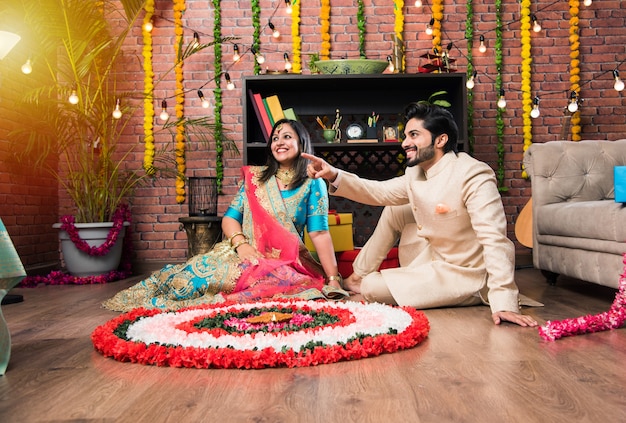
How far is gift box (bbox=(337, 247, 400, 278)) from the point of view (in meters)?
3.64

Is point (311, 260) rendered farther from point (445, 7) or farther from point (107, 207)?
point (445, 7)

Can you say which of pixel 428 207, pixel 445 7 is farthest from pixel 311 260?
pixel 445 7

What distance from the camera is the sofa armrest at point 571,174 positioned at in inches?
142

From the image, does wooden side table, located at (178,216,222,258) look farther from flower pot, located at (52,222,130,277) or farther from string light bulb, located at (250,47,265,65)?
string light bulb, located at (250,47,265,65)

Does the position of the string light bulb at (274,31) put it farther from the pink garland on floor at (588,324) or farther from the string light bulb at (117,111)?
the pink garland on floor at (588,324)

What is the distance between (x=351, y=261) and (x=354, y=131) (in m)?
1.28

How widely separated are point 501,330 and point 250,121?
2.76m

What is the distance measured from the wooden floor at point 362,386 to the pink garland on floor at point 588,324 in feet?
0.11

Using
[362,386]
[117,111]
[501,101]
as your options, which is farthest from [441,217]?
[117,111]

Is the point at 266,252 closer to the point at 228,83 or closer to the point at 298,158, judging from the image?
the point at 298,158

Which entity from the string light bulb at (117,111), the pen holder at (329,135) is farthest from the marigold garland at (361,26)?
the string light bulb at (117,111)

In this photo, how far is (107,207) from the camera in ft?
14.8

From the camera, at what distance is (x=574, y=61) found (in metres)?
4.71

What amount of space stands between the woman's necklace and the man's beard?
833 millimetres
